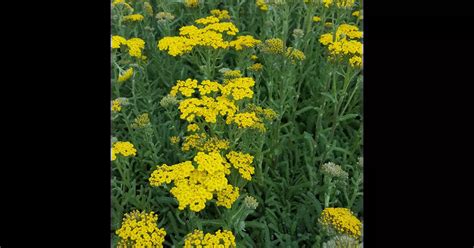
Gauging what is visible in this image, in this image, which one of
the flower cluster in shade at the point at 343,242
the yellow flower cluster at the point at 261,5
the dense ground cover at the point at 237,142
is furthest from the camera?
the yellow flower cluster at the point at 261,5

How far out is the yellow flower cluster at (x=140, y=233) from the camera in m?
1.49

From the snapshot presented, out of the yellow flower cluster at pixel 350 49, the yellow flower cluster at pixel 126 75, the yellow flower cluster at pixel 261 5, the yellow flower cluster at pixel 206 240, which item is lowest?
the yellow flower cluster at pixel 206 240

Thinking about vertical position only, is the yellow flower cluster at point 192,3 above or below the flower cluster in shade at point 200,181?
above

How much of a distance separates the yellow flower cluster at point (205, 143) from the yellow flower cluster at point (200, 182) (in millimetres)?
77

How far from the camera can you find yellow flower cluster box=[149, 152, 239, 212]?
4.89 feet

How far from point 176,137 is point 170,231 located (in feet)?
1.26

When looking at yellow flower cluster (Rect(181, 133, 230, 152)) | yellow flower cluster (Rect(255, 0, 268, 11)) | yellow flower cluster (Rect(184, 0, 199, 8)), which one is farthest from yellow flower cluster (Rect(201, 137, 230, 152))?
yellow flower cluster (Rect(255, 0, 268, 11))

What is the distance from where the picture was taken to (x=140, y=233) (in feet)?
4.90

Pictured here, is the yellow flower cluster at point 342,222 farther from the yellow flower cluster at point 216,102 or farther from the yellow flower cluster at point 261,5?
the yellow flower cluster at point 261,5

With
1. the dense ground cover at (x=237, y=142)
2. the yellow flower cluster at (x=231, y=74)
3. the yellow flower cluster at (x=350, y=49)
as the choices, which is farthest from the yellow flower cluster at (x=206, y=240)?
the yellow flower cluster at (x=350, y=49)

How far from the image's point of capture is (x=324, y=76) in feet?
7.55

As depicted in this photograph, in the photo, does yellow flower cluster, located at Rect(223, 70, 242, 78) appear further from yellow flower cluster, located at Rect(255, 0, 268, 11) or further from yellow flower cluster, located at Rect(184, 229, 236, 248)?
yellow flower cluster, located at Rect(255, 0, 268, 11)

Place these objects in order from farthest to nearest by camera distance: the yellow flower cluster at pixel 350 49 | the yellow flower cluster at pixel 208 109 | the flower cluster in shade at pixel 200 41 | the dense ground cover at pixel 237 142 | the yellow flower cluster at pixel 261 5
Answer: the yellow flower cluster at pixel 261 5 → the flower cluster in shade at pixel 200 41 → the yellow flower cluster at pixel 350 49 → the yellow flower cluster at pixel 208 109 → the dense ground cover at pixel 237 142
